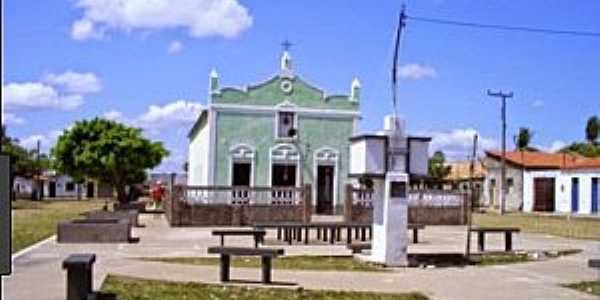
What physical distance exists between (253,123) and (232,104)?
4.41 feet

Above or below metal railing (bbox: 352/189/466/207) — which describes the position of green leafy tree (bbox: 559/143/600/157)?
above

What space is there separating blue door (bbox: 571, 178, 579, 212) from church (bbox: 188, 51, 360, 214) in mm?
24456

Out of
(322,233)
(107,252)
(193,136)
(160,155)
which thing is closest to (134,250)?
(107,252)

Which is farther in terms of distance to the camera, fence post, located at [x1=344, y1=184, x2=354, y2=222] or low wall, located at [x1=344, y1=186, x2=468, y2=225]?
low wall, located at [x1=344, y1=186, x2=468, y2=225]

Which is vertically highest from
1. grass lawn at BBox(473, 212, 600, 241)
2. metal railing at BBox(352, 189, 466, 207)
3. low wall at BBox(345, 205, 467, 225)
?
metal railing at BBox(352, 189, 466, 207)

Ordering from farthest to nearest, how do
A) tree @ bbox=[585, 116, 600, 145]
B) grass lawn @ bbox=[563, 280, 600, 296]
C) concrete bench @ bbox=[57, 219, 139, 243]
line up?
1. tree @ bbox=[585, 116, 600, 145]
2. concrete bench @ bbox=[57, 219, 139, 243]
3. grass lawn @ bbox=[563, 280, 600, 296]

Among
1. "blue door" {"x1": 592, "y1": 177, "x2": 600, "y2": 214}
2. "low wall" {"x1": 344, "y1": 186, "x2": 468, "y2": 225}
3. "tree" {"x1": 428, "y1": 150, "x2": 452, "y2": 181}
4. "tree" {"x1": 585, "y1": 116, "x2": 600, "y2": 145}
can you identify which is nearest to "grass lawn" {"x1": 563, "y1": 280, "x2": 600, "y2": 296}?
"low wall" {"x1": 344, "y1": 186, "x2": 468, "y2": 225}

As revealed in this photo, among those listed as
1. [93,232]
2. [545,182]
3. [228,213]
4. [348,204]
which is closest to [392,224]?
[93,232]

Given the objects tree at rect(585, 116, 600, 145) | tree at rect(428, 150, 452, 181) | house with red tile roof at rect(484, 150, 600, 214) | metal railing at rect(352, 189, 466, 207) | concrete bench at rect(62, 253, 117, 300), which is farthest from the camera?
tree at rect(585, 116, 600, 145)

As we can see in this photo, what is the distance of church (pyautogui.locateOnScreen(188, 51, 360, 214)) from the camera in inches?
1772

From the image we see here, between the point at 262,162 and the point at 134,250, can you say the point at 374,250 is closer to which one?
the point at 134,250

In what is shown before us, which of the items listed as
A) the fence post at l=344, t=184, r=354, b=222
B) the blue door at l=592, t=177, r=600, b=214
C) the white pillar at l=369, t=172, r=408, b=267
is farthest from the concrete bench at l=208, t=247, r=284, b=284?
the blue door at l=592, t=177, r=600, b=214

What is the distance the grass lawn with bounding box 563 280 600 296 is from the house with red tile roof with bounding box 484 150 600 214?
1963 inches

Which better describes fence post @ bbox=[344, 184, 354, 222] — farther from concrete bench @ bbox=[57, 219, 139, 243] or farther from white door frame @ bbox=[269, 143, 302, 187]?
concrete bench @ bbox=[57, 219, 139, 243]
